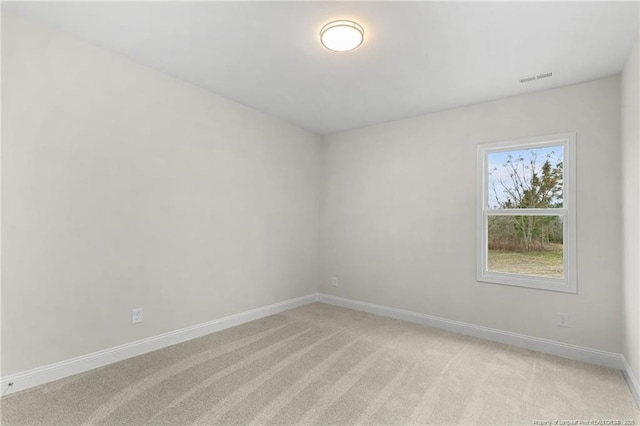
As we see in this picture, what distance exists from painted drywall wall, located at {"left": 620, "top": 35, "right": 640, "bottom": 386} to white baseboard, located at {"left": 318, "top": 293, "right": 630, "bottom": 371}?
0.19 m

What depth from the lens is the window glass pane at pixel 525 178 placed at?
315 cm

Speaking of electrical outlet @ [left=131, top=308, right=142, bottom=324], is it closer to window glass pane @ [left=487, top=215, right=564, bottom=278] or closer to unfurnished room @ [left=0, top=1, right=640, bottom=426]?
unfurnished room @ [left=0, top=1, right=640, bottom=426]

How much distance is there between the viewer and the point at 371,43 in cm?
238

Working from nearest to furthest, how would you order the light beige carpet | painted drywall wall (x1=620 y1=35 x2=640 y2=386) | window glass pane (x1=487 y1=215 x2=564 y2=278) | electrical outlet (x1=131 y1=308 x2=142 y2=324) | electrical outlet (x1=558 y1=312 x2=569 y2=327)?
the light beige carpet < painted drywall wall (x1=620 y1=35 x2=640 y2=386) < electrical outlet (x1=131 y1=308 x2=142 y2=324) < electrical outlet (x1=558 y1=312 x2=569 y2=327) < window glass pane (x1=487 y1=215 x2=564 y2=278)

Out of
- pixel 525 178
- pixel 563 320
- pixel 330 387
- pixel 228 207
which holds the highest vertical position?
pixel 525 178

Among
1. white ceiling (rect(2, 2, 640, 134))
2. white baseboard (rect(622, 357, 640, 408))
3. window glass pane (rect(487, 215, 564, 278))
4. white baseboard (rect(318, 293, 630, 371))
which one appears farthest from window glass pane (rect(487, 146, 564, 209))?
white baseboard (rect(622, 357, 640, 408))

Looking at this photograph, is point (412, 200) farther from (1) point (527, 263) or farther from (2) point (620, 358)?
(2) point (620, 358)

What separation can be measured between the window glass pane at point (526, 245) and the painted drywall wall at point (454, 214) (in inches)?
7.5

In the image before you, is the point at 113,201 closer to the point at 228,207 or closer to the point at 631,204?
the point at 228,207

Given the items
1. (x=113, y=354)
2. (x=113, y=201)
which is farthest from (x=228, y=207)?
(x=113, y=354)

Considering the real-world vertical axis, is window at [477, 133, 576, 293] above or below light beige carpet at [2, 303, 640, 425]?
above

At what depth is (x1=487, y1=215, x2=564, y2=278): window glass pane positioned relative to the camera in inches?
122

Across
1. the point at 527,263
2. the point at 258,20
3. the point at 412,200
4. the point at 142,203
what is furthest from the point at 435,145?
the point at 142,203

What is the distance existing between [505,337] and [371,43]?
3.10 m
